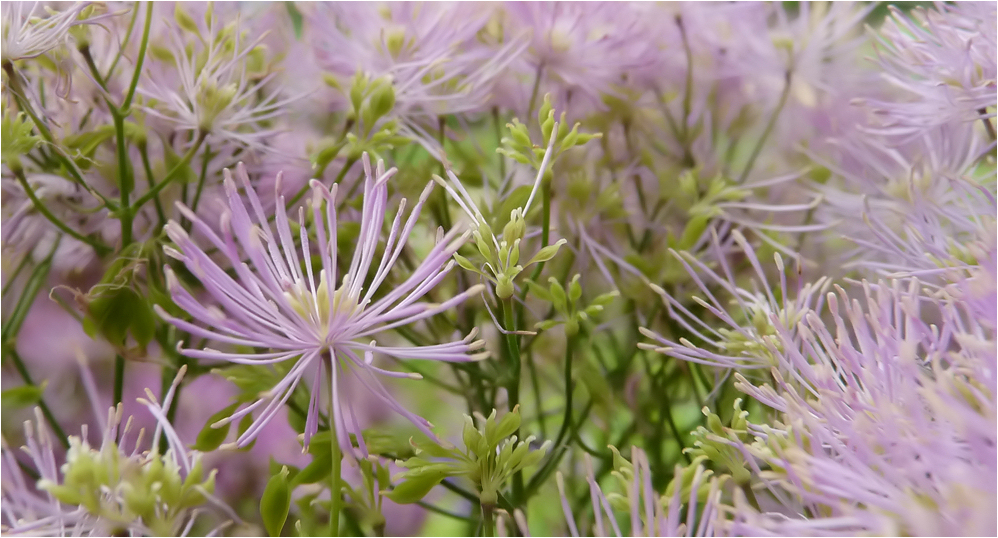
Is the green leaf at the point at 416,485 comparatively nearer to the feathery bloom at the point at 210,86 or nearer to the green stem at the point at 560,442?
the green stem at the point at 560,442

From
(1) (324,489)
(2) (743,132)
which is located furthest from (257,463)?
(2) (743,132)

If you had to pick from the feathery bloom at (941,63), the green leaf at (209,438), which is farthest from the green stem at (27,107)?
the feathery bloom at (941,63)

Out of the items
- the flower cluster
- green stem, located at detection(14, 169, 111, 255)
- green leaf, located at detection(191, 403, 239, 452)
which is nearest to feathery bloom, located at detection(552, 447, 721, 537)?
the flower cluster

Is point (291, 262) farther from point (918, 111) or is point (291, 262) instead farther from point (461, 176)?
point (918, 111)

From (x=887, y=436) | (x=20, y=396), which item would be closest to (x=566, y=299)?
(x=887, y=436)

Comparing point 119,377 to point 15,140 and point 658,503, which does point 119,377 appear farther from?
point 658,503

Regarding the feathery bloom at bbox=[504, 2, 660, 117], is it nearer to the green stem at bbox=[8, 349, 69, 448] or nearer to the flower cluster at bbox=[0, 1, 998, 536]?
the flower cluster at bbox=[0, 1, 998, 536]
